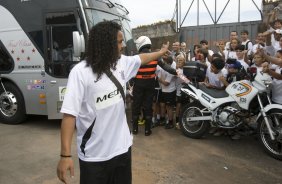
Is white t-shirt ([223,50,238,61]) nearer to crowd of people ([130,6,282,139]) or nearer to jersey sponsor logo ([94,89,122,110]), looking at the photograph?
crowd of people ([130,6,282,139])

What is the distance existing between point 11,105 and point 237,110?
4.82 metres

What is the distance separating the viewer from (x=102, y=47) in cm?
240

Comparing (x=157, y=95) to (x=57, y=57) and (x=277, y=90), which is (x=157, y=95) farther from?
(x=277, y=90)

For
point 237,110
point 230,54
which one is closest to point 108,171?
point 237,110

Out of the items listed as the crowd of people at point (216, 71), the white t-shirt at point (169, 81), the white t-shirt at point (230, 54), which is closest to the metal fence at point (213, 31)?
the crowd of people at point (216, 71)

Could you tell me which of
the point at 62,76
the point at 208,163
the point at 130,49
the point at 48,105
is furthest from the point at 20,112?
the point at 208,163

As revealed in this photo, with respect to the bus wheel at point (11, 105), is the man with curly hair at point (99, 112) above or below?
above

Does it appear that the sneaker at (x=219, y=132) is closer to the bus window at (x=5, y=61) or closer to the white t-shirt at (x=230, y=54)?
the white t-shirt at (x=230, y=54)

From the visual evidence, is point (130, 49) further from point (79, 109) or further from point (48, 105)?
point (79, 109)

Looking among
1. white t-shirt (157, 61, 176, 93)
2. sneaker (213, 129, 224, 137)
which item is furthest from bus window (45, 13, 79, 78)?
sneaker (213, 129, 224, 137)

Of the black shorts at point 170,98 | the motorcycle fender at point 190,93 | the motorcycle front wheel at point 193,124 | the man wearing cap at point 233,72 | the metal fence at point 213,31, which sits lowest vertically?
the motorcycle front wheel at point 193,124

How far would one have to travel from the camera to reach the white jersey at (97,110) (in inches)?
89.4

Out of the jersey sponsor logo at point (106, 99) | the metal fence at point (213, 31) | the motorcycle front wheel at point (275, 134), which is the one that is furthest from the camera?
the metal fence at point (213, 31)

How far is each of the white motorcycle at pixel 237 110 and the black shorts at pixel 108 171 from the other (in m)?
3.15
